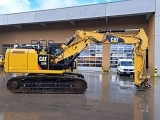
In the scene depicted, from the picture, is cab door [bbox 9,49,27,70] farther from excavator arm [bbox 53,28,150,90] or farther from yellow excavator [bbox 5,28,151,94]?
excavator arm [bbox 53,28,150,90]

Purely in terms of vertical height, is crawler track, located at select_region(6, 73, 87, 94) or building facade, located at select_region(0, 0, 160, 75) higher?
building facade, located at select_region(0, 0, 160, 75)

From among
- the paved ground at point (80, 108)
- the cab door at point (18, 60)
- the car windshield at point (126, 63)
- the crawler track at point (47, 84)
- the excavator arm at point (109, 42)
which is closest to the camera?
the paved ground at point (80, 108)

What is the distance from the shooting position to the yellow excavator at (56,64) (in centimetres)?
1184

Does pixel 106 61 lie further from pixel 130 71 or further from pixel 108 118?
pixel 108 118

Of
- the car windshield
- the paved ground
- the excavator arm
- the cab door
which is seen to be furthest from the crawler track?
the car windshield

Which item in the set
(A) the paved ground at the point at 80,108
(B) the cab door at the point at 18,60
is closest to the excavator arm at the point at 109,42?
(B) the cab door at the point at 18,60

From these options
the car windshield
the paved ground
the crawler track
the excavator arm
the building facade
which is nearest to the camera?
the paved ground

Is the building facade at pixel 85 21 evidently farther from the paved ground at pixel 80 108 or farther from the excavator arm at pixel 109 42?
the paved ground at pixel 80 108

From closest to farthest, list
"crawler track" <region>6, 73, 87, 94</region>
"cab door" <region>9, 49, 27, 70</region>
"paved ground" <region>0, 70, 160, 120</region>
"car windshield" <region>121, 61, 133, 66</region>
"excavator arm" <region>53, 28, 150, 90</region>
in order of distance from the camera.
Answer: "paved ground" <region>0, 70, 160, 120</region>, "crawler track" <region>6, 73, 87, 94</region>, "cab door" <region>9, 49, 27, 70</region>, "excavator arm" <region>53, 28, 150, 90</region>, "car windshield" <region>121, 61, 133, 66</region>

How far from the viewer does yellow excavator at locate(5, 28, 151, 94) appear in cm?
1184

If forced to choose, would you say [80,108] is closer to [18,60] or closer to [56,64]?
[56,64]

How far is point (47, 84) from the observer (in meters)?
11.9

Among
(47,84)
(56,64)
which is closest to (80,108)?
(47,84)

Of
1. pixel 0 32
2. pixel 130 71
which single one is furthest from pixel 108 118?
pixel 0 32
